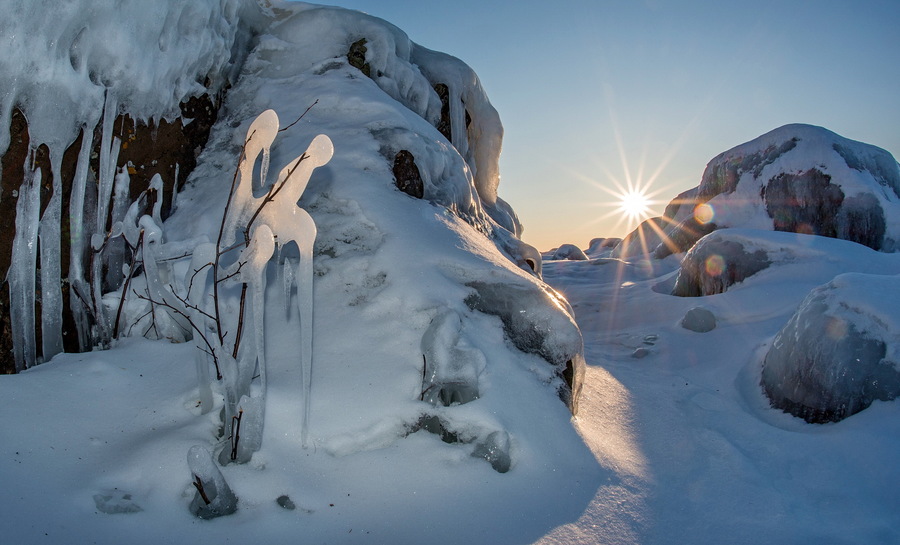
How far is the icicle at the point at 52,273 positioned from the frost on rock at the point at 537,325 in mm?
1778

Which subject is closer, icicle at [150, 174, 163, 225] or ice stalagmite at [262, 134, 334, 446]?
ice stalagmite at [262, 134, 334, 446]

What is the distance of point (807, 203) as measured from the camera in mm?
7902

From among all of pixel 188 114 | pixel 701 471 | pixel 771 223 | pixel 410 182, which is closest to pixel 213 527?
pixel 701 471

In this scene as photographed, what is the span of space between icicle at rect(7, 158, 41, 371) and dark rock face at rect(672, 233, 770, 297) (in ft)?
17.9

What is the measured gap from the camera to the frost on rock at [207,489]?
61.7 inches

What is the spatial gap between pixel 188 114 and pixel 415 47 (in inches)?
98.5

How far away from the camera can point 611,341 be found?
15.0 ft

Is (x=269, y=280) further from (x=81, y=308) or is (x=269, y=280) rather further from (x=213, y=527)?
(x=213, y=527)

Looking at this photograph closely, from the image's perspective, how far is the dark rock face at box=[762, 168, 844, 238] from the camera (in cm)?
776

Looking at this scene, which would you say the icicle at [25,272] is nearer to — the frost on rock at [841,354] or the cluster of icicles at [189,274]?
the cluster of icicles at [189,274]

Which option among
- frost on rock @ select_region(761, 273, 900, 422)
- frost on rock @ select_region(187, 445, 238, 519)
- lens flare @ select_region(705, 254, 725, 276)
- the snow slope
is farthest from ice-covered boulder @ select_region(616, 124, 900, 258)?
frost on rock @ select_region(187, 445, 238, 519)

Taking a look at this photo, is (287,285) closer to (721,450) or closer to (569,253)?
(721,450)

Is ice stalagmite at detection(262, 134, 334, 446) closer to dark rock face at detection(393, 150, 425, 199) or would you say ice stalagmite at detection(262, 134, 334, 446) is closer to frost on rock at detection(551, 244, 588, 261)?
dark rock face at detection(393, 150, 425, 199)

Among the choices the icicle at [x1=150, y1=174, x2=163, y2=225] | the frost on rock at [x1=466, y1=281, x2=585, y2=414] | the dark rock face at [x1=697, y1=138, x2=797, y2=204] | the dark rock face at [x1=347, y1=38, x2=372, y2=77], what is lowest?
the frost on rock at [x1=466, y1=281, x2=585, y2=414]
